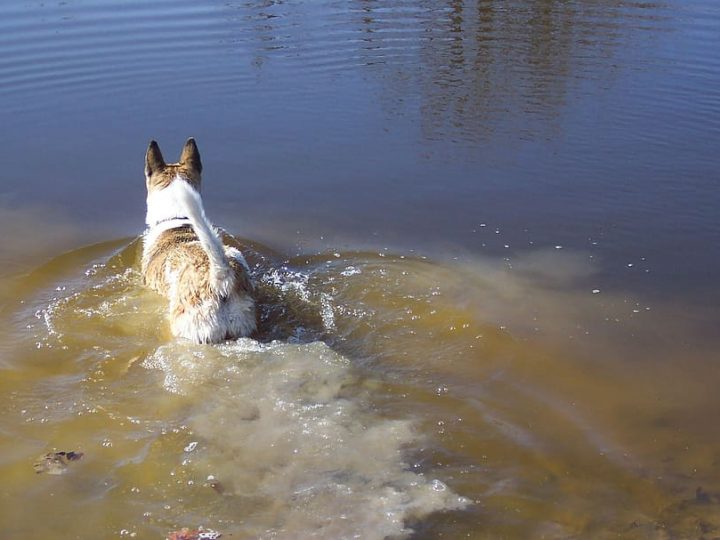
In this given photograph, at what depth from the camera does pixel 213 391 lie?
17.2ft

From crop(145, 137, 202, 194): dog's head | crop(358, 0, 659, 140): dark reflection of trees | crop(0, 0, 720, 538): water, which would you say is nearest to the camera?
crop(0, 0, 720, 538): water

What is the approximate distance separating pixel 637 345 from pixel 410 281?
187 cm

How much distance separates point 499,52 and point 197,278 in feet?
25.4

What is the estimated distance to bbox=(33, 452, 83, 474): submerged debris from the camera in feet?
14.8

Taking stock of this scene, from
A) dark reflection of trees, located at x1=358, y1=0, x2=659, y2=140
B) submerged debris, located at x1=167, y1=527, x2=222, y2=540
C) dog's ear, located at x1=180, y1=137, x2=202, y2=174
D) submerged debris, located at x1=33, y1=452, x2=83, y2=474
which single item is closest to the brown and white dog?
dog's ear, located at x1=180, y1=137, x2=202, y2=174

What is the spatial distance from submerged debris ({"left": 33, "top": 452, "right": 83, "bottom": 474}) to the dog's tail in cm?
145

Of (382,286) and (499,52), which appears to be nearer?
(382,286)

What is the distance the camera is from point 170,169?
698 centimetres

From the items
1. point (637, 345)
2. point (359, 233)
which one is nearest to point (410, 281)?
point (359, 233)

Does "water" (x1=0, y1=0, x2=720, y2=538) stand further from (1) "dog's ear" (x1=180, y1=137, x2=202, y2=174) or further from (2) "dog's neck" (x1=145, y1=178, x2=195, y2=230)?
(1) "dog's ear" (x1=180, y1=137, x2=202, y2=174)

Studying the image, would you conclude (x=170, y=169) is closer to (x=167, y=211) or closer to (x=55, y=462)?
(x=167, y=211)

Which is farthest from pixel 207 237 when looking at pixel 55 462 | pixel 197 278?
pixel 55 462

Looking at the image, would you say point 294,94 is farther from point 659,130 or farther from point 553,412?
point 553,412

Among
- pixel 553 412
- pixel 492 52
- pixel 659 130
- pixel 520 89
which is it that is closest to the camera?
pixel 553 412
